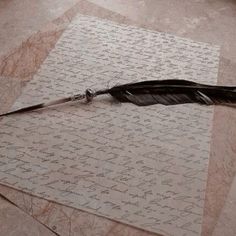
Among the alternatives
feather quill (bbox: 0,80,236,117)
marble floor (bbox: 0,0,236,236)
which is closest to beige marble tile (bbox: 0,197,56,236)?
marble floor (bbox: 0,0,236,236)

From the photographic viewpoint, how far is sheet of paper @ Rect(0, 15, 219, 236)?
1136mm

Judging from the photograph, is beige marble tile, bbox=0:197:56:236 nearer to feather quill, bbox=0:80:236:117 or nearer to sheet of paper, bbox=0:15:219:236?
sheet of paper, bbox=0:15:219:236

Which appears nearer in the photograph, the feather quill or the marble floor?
the marble floor

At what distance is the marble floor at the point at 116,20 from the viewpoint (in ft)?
3.54

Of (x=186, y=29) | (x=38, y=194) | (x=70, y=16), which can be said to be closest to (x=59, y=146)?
(x=38, y=194)

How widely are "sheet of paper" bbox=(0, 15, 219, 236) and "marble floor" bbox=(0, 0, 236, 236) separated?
0.04 meters

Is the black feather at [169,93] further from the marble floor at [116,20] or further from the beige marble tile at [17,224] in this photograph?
the beige marble tile at [17,224]

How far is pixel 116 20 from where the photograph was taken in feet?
5.90

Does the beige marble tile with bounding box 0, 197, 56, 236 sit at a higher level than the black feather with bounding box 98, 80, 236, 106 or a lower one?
lower

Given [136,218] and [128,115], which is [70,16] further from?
[136,218]

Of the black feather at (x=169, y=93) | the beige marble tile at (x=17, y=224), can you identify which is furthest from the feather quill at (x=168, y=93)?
the beige marble tile at (x=17, y=224)

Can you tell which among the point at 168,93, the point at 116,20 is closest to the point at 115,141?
the point at 168,93

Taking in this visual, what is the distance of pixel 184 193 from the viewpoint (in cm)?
117

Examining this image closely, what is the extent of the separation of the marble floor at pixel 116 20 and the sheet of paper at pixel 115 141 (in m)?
0.04
